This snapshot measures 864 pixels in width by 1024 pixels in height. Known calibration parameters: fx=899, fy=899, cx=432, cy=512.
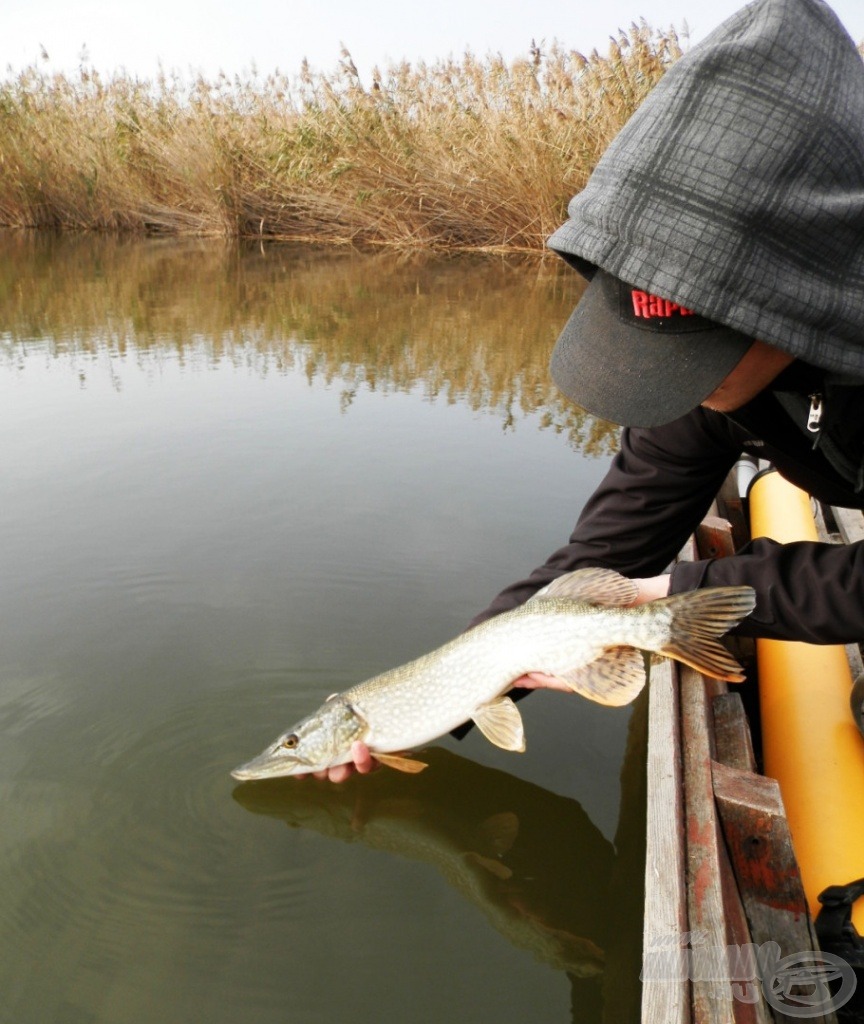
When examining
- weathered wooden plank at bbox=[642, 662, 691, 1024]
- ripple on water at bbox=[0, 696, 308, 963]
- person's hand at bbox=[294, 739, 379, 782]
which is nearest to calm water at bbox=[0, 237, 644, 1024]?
ripple on water at bbox=[0, 696, 308, 963]

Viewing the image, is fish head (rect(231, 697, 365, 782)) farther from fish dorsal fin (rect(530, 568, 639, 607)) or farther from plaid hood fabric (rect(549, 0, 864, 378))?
plaid hood fabric (rect(549, 0, 864, 378))

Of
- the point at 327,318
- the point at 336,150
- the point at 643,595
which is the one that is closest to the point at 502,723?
the point at 643,595

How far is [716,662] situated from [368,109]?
12304 millimetres

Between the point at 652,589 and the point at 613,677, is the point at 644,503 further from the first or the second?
the point at 613,677

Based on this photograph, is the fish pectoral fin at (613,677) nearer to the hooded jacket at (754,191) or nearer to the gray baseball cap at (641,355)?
the gray baseball cap at (641,355)

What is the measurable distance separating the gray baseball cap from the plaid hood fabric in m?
0.10

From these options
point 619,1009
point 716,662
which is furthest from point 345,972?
point 716,662

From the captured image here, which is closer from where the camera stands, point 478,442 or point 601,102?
point 478,442

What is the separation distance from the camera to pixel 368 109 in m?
12.5

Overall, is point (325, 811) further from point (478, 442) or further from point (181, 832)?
point (478, 442)

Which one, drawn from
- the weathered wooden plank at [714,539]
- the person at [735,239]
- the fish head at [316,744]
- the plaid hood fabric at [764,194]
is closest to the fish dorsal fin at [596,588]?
the person at [735,239]

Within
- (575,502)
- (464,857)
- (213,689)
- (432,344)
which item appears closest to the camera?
(464,857)

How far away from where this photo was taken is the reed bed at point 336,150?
10516 millimetres

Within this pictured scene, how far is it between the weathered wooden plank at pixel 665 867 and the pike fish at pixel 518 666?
0.40 feet
